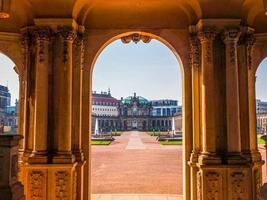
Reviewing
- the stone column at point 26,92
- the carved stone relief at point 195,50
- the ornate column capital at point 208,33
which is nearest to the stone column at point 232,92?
the ornate column capital at point 208,33

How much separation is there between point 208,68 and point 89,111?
145 inches

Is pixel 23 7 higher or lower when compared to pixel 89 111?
higher

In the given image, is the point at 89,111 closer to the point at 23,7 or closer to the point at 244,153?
the point at 23,7

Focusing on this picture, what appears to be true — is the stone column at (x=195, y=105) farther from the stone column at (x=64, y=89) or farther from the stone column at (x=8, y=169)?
the stone column at (x=8, y=169)

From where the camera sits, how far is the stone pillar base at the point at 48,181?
27.5ft

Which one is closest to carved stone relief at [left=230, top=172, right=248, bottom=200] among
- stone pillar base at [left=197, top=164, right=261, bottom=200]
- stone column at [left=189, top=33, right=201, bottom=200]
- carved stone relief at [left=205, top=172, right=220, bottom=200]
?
stone pillar base at [left=197, top=164, right=261, bottom=200]

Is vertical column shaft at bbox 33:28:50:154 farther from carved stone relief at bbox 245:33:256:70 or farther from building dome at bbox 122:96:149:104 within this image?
building dome at bbox 122:96:149:104

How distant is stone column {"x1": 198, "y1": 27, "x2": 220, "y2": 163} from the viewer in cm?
864

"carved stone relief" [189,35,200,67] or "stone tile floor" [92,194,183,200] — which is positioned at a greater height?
"carved stone relief" [189,35,200,67]

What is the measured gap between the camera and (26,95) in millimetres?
9227

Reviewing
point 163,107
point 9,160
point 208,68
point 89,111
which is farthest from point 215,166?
point 163,107

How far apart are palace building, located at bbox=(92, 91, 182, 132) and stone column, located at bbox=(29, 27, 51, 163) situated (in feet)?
277

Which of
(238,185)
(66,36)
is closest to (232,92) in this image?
(238,185)

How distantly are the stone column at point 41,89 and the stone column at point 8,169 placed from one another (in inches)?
91.9
